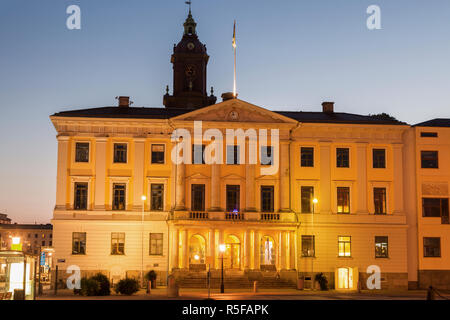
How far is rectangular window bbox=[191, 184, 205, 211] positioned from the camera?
53.5 metres

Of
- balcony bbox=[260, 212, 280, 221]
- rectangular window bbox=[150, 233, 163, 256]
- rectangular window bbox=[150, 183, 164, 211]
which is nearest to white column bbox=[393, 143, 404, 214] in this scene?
balcony bbox=[260, 212, 280, 221]

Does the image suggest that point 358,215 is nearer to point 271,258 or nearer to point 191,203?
point 271,258

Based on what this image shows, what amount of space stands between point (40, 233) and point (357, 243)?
451 ft

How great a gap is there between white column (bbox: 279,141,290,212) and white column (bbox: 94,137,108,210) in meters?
13.5

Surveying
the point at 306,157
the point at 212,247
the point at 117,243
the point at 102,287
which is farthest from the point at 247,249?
the point at 102,287

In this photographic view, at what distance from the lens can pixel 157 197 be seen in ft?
176

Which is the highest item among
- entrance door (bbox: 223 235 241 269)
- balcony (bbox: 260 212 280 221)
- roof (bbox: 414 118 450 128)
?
roof (bbox: 414 118 450 128)

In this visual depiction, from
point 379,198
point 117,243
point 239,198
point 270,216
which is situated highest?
point 379,198

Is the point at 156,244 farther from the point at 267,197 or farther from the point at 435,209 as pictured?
the point at 435,209

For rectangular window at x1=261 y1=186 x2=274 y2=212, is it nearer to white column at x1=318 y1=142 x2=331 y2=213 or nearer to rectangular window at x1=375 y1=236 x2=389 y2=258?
white column at x1=318 y1=142 x2=331 y2=213

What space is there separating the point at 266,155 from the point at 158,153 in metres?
8.31

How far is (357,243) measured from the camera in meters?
53.8
